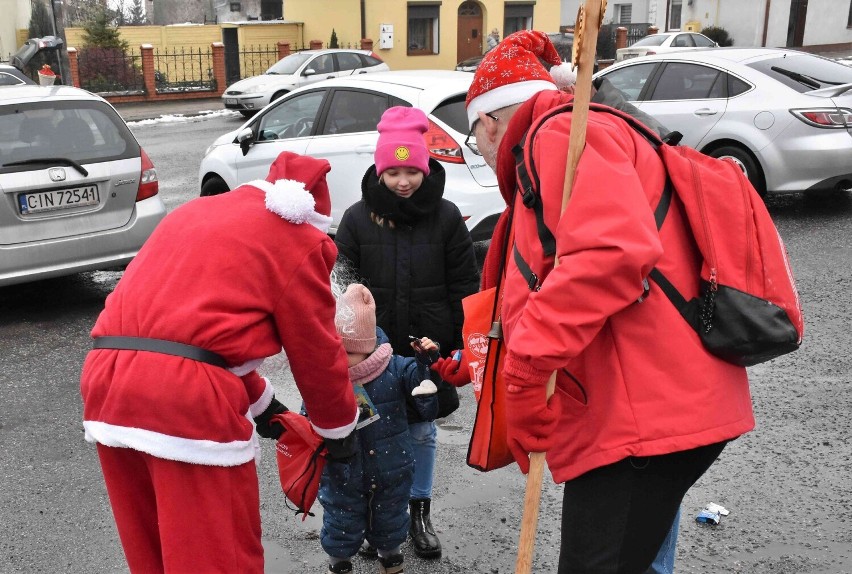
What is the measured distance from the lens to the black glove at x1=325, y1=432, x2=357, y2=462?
9.16 ft

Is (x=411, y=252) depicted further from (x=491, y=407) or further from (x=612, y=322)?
(x=612, y=322)

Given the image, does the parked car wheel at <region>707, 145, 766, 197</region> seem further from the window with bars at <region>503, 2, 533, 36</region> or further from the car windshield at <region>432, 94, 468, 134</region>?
the window with bars at <region>503, 2, 533, 36</region>

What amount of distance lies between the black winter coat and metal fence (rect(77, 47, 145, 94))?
26958 millimetres

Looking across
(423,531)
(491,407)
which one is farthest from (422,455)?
(491,407)

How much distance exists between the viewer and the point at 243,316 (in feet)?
7.57

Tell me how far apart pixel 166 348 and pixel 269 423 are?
0.79 meters

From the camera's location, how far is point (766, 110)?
29.2ft

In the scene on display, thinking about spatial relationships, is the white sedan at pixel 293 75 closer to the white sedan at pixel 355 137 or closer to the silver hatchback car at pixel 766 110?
the white sedan at pixel 355 137

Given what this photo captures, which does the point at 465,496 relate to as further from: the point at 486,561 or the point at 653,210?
the point at 653,210

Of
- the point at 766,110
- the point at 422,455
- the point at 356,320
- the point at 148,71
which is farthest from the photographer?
the point at 148,71

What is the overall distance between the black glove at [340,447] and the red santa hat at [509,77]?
3.51 ft

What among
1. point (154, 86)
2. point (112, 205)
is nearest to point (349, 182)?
point (112, 205)

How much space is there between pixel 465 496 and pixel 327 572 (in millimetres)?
862

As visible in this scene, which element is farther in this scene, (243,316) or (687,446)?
(243,316)
